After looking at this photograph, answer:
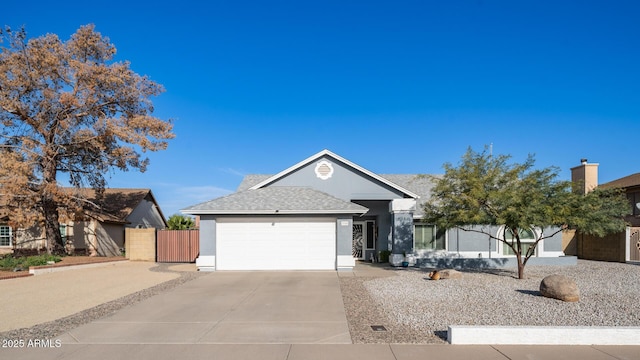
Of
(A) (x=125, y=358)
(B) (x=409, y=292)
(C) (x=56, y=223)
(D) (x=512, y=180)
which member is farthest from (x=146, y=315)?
(C) (x=56, y=223)

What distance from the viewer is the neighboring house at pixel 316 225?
18.7 meters

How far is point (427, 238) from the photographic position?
2255cm

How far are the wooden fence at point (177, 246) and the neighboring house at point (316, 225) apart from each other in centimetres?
457

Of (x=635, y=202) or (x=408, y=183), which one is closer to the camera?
(x=408, y=183)

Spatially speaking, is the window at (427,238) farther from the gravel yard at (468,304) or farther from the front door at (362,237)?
the gravel yard at (468,304)

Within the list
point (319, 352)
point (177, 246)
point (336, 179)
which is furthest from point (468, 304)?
point (177, 246)

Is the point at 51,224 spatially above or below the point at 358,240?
above

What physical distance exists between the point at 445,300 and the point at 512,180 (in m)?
6.21

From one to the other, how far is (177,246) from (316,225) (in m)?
8.76

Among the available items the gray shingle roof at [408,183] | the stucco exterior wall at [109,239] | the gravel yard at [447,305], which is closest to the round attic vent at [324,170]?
the gray shingle roof at [408,183]

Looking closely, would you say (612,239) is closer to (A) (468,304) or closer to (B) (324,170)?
(B) (324,170)

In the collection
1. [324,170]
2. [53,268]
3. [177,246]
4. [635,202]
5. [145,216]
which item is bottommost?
[53,268]

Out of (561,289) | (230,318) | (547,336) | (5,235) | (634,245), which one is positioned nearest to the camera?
(547,336)

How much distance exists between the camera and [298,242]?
19.0 meters
